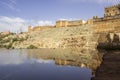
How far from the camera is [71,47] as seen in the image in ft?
152

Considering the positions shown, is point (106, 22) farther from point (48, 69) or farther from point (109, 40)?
point (48, 69)

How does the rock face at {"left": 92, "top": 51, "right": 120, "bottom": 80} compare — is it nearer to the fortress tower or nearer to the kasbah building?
the kasbah building

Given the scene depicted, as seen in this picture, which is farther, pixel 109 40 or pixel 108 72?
pixel 109 40

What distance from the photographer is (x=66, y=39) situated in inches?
1969

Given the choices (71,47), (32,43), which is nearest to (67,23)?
(32,43)

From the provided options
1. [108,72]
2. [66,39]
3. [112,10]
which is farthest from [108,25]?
[108,72]

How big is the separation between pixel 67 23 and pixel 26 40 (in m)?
13.3

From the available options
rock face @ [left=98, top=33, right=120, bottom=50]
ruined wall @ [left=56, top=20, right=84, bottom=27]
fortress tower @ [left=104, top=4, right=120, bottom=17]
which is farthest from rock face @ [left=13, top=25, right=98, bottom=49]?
fortress tower @ [left=104, top=4, right=120, bottom=17]

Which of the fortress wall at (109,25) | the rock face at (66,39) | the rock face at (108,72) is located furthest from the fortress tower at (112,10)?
the rock face at (108,72)

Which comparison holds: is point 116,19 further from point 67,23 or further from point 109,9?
point 67,23

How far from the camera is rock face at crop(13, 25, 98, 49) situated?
4441 cm

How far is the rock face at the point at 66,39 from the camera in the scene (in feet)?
146

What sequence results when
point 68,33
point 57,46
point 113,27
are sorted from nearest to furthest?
point 113,27 < point 57,46 < point 68,33

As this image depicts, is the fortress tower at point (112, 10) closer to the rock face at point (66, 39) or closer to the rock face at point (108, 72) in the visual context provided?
the rock face at point (66, 39)
